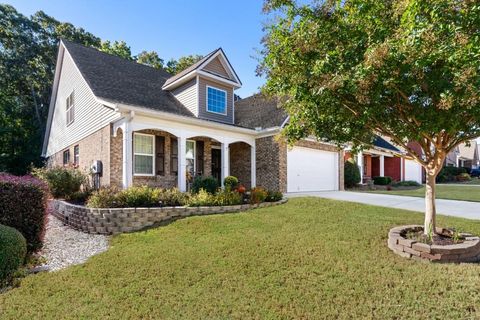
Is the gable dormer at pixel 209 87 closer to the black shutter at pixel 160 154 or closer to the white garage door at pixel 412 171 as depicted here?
the black shutter at pixel 160 154

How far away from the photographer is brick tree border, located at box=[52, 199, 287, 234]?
796 cm

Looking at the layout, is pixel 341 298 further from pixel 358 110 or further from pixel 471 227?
pixel 471 227

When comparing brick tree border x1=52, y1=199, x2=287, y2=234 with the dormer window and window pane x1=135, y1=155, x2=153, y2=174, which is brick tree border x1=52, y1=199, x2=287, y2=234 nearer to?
window pane x1=135, y1=155, x2=153, y2=174

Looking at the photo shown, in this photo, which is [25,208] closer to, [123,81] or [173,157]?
[173,157]

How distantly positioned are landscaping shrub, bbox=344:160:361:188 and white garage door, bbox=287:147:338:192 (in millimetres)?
2477

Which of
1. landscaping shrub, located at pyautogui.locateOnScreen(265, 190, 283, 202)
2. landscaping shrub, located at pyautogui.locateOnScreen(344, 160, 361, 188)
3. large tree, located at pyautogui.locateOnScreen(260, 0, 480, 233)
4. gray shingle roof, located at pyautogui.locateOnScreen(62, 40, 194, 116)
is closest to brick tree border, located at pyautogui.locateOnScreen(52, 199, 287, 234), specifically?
landscaping shrub, located at pyautogui.locateOnScreen(265, 190, 283, 202)

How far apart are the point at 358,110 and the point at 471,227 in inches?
174

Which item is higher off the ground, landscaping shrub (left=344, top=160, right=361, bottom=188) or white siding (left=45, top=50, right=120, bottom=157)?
white siding (left=45, top=50, right=120, bottom=157)

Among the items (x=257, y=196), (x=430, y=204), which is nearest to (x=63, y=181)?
(x=257, y=196)

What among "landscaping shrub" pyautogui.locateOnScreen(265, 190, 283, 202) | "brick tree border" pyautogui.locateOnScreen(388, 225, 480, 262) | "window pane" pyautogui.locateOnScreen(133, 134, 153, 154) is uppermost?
"window pane" pyautogui.locateOnScreen(133, 134, 153, 154)

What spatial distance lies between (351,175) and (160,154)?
13.1m

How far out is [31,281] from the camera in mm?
4715

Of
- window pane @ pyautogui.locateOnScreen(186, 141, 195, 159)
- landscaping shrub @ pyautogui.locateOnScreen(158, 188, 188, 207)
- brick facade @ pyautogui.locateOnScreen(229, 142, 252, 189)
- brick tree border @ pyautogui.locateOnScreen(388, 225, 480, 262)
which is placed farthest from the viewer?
brick facade @ pyautogui.locateOnScreen(229, 142, 252, 189)

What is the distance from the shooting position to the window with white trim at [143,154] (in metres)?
11.6
